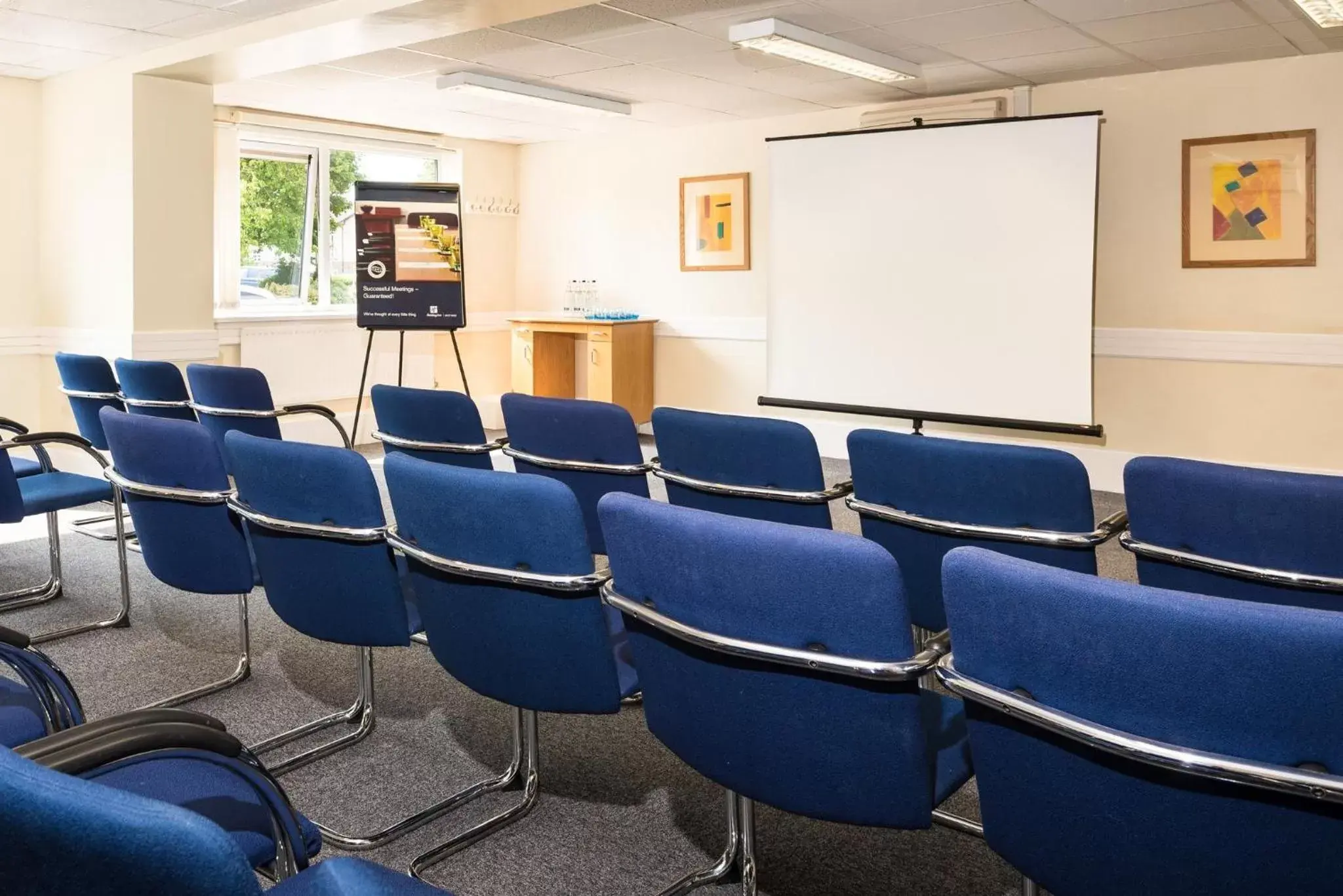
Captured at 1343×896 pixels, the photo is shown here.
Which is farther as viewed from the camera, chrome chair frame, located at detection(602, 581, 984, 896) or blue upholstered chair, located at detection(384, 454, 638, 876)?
blue upholstered chair, located at detection(384, 454, 638, 876)

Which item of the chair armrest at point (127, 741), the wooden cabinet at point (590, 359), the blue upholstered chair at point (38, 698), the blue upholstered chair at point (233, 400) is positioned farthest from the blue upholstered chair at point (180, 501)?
the wooden cabinet at point (590, 359)

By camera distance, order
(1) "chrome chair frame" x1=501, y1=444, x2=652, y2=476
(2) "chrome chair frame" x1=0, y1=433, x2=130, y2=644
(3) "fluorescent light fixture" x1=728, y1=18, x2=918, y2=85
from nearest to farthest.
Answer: (1) "chrome chair frame" x1=501, y1=444, x2=652, y2=476 < (2) "chrome chair frame" x1=0, y1=433, x2=130, y2=644 < (3) "fluorescent light fixture" x1=728, y1=18, x2=918, y2=85

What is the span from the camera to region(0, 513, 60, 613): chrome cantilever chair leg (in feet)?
14.1

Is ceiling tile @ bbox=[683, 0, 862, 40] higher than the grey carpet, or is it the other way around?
ceiling tile @ bbox=[683, 0, 862, 40]

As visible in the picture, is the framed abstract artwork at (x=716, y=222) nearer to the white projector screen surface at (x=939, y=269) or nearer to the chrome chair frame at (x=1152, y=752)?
the white projector screen surface at (x=939, y=269)

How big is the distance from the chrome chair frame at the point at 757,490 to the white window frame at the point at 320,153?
5.84 m

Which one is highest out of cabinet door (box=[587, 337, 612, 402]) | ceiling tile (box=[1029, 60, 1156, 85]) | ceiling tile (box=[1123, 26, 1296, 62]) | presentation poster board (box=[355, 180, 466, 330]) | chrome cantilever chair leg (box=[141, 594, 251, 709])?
ceiling tile (box=[1029, 60, 1156, 85])

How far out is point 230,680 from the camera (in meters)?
3.44

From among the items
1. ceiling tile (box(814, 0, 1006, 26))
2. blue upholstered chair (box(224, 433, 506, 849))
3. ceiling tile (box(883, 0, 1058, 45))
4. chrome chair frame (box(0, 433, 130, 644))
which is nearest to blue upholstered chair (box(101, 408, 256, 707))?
blue upholstered chair (box(224, 433, 506, 849))

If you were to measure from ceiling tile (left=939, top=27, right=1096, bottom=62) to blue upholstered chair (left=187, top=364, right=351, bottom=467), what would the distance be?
405cm

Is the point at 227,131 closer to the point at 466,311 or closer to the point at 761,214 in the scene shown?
the point at 466,311

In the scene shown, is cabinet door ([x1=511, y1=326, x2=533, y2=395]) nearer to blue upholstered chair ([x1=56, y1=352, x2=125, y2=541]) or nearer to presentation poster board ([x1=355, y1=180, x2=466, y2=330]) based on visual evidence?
presentation poster board ([x1=355, y1=180, x2=466, y2=330])

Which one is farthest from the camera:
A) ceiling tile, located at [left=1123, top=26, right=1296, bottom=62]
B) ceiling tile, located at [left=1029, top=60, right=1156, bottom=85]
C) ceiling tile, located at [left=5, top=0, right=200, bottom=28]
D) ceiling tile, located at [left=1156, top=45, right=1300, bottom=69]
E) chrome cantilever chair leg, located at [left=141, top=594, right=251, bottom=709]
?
ceiling tile, located at [left=1029, top=60, right=1156, bottom=85]

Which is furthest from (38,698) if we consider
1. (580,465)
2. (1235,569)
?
(1235,569)
